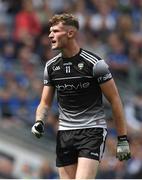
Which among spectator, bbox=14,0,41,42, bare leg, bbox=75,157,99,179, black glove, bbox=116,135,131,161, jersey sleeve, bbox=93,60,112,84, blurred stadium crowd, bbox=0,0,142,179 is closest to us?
bare leg, bbox=75,157,99,179

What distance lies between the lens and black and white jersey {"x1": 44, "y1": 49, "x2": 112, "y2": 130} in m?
7.16

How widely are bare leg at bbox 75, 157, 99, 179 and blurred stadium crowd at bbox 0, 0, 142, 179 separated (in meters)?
4.99

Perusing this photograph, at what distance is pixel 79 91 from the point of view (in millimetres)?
7211

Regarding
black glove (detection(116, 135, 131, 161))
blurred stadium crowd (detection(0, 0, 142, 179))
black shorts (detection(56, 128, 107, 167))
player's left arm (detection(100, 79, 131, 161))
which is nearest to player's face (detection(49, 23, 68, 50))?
player's left arm (detection(100, 79, 131, 161))

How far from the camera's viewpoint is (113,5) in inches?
616

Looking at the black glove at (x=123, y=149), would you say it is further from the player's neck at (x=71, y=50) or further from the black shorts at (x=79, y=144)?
the player's neck at (x=71, y=50)

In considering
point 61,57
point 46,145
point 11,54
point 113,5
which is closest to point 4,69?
point 11,54

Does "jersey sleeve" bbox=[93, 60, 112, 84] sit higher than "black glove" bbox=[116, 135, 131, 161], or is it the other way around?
"jersey sleeve" bbox=[93, 60, 112, 84]

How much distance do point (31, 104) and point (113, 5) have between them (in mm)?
3706

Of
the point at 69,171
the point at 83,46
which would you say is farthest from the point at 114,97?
the point at 83,46

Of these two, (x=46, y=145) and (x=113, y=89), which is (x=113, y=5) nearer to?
(x=46, y=145)

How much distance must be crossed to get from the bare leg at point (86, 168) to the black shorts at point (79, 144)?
6 centimetres

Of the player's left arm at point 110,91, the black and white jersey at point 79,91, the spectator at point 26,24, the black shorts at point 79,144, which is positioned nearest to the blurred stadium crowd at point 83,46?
the spectator at point 26,24

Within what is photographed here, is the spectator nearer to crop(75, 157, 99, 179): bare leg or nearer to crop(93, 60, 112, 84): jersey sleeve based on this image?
crop(93, 60, 112, 84): jersey sleeve
